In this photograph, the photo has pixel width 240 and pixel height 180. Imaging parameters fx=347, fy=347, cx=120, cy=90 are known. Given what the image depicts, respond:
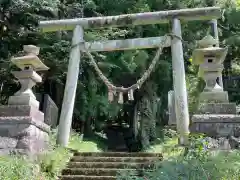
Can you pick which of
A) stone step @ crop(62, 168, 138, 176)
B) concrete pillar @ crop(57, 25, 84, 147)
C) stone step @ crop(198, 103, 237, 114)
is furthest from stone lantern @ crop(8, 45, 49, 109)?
stone step @ crop(198, 103, 237, 114)

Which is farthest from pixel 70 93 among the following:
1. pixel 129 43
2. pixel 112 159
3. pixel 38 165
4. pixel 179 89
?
pixel 179 89

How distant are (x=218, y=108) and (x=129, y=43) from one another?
357 cm

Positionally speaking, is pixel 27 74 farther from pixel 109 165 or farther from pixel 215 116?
pixel 215 116

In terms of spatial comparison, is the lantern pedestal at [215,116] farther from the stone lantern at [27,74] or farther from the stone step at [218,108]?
the stone lantern at [27,74]

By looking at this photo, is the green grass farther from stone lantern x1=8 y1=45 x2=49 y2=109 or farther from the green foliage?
the green foliage

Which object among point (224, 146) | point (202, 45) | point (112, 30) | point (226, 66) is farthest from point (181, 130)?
point (226, 66)

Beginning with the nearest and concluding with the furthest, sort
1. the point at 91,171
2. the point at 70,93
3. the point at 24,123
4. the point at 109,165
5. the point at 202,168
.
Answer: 1. the point at 202,168
2. the point at 24,123
3. the point at 91,171
4. the point at 109,165
5. the point at 70,93

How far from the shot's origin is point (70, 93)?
9.48m

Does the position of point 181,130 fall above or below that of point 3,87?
below

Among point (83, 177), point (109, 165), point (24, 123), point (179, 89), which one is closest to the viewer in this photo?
point (83, 177)

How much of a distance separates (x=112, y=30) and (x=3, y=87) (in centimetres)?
453

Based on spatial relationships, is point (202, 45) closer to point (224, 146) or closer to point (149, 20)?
point (149, 20)

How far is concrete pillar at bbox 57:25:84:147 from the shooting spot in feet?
29.6

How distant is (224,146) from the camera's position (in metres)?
7.04
